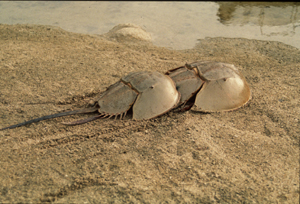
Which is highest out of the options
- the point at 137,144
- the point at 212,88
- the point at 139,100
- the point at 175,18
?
the point at 175,18

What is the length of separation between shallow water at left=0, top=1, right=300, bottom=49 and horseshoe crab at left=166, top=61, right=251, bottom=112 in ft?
5.88

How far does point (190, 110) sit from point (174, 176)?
3.09 feet

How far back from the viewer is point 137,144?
243 cm

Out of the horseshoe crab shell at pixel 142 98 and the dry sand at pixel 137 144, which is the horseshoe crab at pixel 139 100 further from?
the dry sand at pixel 137 144

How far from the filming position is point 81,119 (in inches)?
108

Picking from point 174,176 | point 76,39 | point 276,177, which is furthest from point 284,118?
point 76,39

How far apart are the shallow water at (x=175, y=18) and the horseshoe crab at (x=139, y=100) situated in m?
2.07

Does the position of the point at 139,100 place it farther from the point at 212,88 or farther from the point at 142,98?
the point at 212,88

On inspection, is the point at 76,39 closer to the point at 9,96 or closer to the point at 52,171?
the point at 9,96

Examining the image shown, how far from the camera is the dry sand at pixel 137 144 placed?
6.52ft

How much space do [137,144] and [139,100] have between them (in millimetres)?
484

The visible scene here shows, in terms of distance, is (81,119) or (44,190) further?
(81,119)

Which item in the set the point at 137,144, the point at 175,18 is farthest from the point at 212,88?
the point at 175,18

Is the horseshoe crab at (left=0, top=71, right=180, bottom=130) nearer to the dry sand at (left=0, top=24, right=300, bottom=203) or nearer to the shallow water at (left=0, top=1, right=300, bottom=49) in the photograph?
the dry sand at (left=0, top=24, right=300, bottom=203)
